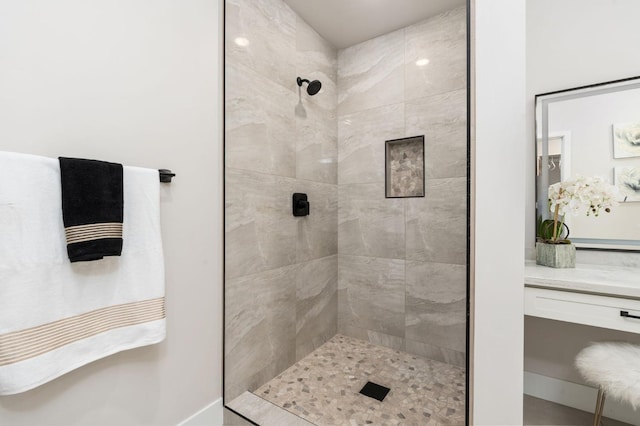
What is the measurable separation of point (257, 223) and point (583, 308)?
1609 mm

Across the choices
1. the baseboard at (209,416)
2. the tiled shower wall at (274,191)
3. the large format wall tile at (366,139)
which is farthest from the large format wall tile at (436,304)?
the baseboard at (209,416)

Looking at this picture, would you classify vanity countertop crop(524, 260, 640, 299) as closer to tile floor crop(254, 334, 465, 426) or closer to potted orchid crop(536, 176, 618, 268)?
potted orchid crop(536, 176, 618, 268)

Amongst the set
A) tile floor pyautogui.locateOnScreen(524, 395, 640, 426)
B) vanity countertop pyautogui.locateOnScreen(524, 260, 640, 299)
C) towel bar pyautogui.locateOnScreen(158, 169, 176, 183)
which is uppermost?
towel bar pyautogui.locateOnScreen(158, 169, 176, 183)

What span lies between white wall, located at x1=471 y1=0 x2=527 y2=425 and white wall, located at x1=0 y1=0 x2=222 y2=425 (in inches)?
46.8

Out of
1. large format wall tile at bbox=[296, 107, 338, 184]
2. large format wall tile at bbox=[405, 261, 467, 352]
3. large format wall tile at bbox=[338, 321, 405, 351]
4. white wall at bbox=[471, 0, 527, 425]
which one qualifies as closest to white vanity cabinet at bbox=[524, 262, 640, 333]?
white wall at bbox=[471, 0, 527, 425]

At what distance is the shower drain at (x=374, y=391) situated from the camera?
62.4 inches

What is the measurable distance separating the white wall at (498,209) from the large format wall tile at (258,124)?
1.12 m

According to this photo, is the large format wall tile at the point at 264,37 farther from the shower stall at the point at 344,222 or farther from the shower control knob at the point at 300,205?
the shower control knob at the point at 300,205

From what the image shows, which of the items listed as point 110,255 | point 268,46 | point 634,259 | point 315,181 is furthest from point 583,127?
point 110,255

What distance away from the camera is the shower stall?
1.53 meters

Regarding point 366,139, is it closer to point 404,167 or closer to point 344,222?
point 404,167

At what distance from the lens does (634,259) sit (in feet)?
4.71

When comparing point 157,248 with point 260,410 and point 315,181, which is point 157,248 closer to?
point 260,410

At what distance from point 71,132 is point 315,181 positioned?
142 centimetres
